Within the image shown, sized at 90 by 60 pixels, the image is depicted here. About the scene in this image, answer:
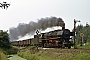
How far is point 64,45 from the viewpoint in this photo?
1592 inches

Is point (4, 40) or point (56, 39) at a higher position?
point (4, 40)

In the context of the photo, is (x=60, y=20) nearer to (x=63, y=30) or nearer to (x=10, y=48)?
(x=63, y=30)

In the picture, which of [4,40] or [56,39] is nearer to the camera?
[56,39]

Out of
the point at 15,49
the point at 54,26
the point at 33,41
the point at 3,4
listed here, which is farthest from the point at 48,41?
the point at 3,4

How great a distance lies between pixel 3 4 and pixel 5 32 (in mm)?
46594

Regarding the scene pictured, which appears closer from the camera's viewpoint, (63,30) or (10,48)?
(63,30)

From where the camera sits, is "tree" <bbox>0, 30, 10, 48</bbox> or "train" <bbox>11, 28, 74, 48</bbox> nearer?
"train" <bbox>11, 28, 74, 48</bbox>

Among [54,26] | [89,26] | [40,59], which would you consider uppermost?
[89,26]

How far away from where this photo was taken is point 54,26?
149 feet

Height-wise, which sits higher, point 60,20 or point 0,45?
point 60,20

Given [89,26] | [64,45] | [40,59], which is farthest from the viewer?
[89,26]

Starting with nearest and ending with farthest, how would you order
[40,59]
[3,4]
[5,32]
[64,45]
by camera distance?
[3,4] < [40,59] < [64,45] < [5,32]

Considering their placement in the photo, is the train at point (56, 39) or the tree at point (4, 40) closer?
the train at point (56, 39)

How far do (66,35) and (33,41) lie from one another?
1439 cm
